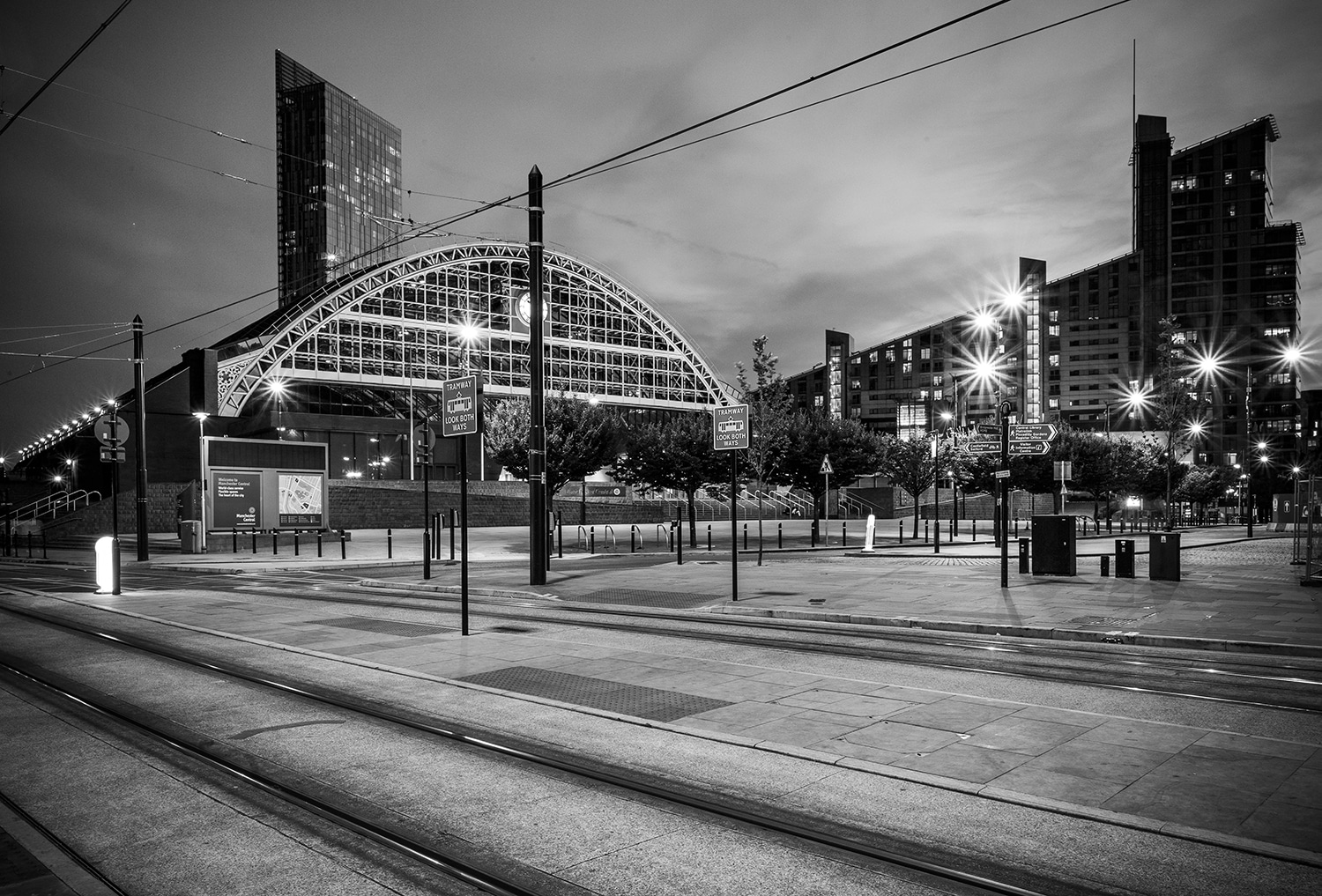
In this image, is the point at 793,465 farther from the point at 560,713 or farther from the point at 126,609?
the point at 560,713

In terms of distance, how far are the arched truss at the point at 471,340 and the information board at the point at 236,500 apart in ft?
123

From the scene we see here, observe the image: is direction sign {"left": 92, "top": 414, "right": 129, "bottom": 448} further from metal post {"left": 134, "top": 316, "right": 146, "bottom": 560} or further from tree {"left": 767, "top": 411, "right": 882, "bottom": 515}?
tree {"left": 767, "top": 411, "right": 882, "bottom": 515}

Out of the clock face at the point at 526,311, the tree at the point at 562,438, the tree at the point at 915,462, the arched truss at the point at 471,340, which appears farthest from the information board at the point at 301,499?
the arched truss at the point at 471,340

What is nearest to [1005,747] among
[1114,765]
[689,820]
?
[1114,765]

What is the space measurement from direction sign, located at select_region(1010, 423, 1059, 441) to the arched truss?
57.5m

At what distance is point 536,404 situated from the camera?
19766 mm

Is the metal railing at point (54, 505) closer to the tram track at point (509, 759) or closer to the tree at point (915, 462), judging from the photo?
the tree at point (915, 462)

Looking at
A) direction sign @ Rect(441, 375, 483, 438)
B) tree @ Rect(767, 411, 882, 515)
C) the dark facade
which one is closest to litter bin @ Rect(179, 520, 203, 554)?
tree @ Rect(767, 411, 882, 515)

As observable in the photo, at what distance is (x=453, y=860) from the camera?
4766 millimetres

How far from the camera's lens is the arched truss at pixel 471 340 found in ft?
282

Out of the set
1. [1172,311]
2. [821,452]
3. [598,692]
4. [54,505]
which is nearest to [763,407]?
[821,452]

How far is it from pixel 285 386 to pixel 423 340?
1609cm

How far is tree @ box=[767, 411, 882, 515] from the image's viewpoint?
156 ft

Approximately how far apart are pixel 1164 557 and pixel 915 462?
1136 inches
